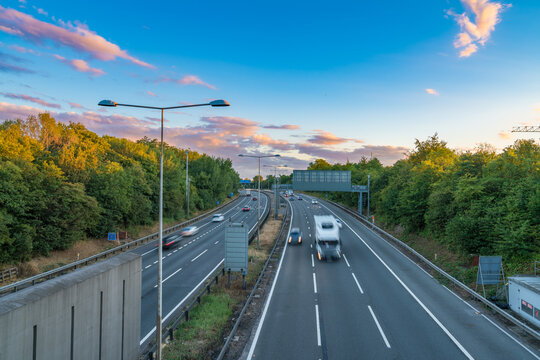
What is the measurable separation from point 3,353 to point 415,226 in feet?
141

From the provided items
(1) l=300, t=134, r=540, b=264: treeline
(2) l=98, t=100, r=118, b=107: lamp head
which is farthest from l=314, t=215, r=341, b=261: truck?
(2) l=98, t=100, r=118, b=107: lamp head

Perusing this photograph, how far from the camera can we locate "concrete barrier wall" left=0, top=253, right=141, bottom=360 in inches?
275

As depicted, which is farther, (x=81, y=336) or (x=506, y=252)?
(x=506, y=252)

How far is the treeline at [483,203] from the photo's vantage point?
21312 millimetres

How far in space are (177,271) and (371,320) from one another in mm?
16825

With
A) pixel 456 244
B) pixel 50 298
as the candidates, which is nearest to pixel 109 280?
pixel 50 298

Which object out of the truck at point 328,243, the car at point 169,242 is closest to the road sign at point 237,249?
the truck at point 328,243

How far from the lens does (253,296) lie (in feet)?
63.9

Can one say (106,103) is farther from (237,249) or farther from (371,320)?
(371,320)

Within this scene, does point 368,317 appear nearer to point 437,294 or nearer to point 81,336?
point 437,294

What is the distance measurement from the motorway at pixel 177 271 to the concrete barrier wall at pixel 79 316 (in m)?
3.97

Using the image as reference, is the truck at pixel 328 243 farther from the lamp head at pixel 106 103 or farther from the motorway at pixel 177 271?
the lamp head at pixel 106 103

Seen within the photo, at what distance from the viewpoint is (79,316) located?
353 inches

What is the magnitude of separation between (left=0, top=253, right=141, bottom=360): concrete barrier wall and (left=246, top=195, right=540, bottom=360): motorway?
5.25 m
